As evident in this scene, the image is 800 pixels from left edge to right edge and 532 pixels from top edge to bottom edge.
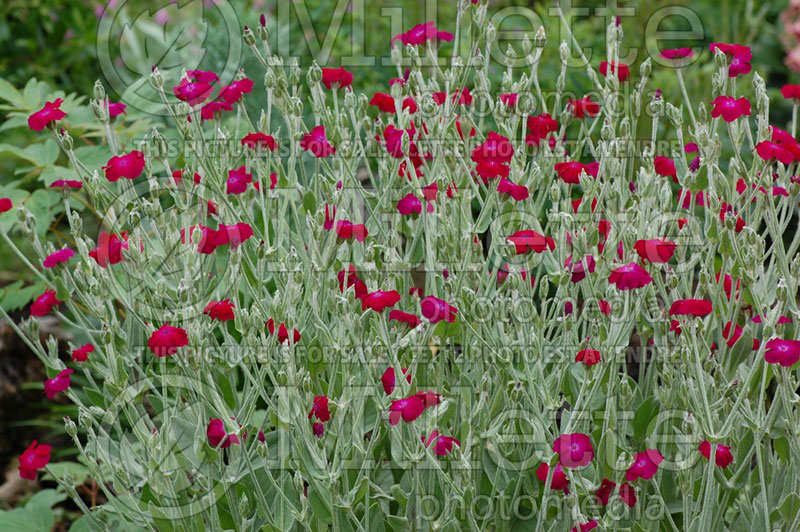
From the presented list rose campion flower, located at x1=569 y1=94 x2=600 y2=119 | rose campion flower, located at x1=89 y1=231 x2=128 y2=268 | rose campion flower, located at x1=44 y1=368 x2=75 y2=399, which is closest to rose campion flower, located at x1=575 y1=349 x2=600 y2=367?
rose campion flower, located at x1=569 y1=94 x2=600 y2=119

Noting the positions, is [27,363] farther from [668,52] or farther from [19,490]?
[668,52]

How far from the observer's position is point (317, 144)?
5.65 ft

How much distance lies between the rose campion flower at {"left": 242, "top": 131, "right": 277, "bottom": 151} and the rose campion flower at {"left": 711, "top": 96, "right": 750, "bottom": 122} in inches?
32.8

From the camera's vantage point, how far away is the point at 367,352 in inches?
56.8

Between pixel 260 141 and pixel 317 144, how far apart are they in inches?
4.5

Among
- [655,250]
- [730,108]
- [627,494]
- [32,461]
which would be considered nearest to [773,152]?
[730,108]

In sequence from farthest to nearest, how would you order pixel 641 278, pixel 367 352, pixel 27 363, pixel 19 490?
pixel 27 363, pixel 19 490, pixel 367 352, pixel 641 278

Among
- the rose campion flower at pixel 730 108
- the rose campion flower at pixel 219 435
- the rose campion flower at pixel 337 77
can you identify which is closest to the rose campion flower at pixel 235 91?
the rose campion flower at pixel 337 77

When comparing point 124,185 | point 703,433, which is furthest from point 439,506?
point 124,185

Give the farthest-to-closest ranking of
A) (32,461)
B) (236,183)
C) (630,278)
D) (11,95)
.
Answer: (11,95)
(236,183)
(32,461)
(630,278)

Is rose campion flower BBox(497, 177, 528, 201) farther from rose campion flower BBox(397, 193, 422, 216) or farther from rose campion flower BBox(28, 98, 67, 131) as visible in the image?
rose campion flower BBox(28, 98, 67, 131)

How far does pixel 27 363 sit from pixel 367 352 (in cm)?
225

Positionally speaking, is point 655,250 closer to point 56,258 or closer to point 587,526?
point 587,526

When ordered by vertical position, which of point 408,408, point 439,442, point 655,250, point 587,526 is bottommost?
point 587,526
